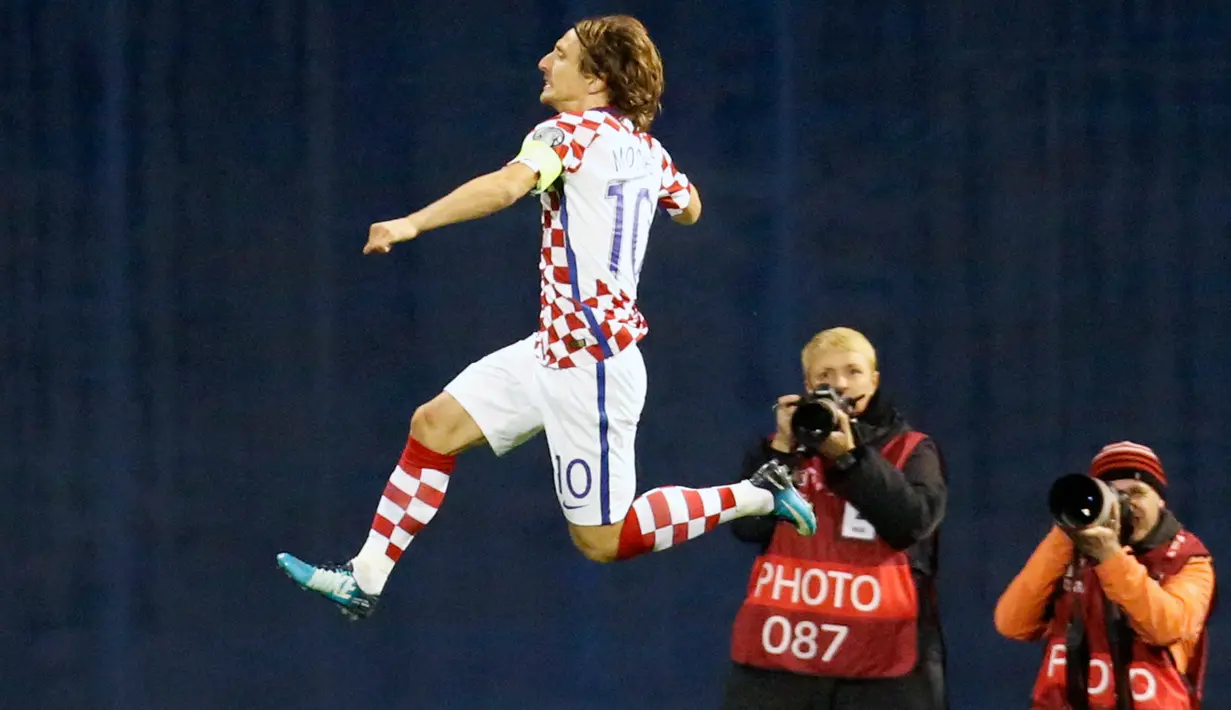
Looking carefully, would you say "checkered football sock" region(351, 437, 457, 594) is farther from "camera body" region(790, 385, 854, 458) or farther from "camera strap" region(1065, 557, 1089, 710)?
"camera strap" region(1065, 557, 1089, 710)

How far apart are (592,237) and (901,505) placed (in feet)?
2.43

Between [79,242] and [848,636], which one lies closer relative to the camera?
[848,636]

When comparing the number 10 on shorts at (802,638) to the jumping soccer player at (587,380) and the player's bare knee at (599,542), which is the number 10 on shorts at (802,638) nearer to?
the jumping soccer player at (587,380)

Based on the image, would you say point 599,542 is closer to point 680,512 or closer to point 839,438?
point 680,512

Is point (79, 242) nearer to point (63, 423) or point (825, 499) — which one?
point (63, 423)

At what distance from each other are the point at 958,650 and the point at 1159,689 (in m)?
1.39

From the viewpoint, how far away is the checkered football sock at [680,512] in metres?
3.50

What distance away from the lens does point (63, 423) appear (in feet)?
16.2

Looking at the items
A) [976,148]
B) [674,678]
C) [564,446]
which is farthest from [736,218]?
[564,446]

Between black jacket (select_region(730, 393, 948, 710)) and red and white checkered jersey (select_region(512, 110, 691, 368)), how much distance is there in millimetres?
448

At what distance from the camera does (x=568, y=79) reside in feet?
11.4

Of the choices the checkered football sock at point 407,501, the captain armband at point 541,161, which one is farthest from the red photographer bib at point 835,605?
the captain armband at point 541,161

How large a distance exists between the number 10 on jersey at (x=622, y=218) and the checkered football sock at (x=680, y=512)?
427mm

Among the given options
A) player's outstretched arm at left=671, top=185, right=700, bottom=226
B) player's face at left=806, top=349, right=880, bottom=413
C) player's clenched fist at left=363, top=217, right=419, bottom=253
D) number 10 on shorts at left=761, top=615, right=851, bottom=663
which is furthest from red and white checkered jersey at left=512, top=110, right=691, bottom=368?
number 10 on shorts at left=761, top=615, right=851, bottom=663
